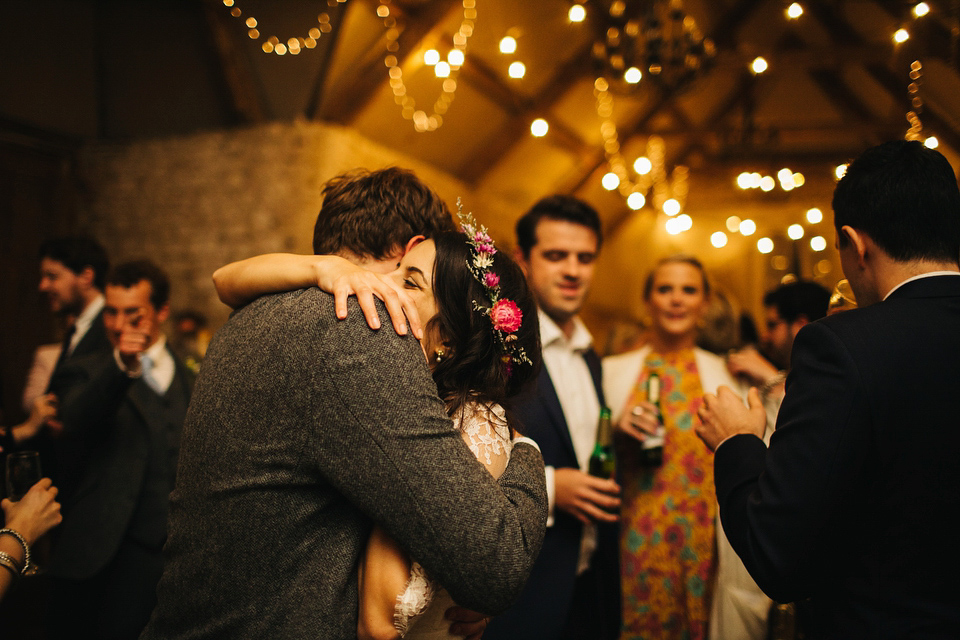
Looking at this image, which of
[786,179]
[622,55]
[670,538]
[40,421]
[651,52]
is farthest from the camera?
[786,179]

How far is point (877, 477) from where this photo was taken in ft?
3.74

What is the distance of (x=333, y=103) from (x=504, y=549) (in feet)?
15.2

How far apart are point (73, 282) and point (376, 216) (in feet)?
6.91

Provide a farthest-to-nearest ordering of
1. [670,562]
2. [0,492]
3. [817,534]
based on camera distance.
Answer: [670,562] < [0,492] < [817,534]

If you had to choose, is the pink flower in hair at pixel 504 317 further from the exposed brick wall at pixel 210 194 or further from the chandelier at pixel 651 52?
the exposed brick wall at pixel 210 194

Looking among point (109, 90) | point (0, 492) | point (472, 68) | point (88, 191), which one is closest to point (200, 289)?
point (88, 191)

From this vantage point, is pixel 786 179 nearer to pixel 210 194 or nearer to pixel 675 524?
pixel 675 524

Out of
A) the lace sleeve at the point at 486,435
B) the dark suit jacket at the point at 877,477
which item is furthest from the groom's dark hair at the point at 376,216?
the dark suit jacket at the point at 877,477

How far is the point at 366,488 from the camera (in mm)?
919

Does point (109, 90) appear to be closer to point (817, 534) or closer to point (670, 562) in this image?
point (670, 562)

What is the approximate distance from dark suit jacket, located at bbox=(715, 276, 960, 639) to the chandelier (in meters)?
3.14

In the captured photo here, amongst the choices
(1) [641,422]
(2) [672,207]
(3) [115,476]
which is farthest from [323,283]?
(2) [672,207]

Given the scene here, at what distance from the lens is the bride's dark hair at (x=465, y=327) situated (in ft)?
3.92

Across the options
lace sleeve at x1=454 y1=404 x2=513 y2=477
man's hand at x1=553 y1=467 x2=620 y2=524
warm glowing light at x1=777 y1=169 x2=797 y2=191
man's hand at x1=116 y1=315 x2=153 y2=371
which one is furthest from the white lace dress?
warm glowing light at x1=777 y1=169 x2=797 y2=191
